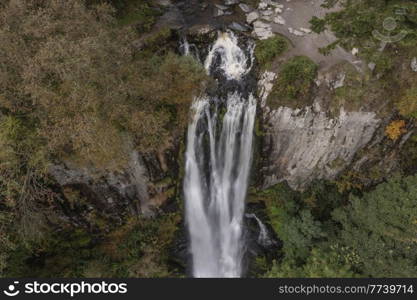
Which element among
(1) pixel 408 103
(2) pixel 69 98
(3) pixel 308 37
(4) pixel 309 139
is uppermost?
(3) pixel 308 37

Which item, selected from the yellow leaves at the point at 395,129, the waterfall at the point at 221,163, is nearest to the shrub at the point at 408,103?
the yellow leaves at the point at 395,129

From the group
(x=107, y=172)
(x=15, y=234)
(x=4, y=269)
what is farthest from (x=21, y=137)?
(x=4, y=269)

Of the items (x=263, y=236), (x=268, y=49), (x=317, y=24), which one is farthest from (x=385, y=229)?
(x=317, y=24)

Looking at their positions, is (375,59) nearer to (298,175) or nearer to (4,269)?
(298,175)

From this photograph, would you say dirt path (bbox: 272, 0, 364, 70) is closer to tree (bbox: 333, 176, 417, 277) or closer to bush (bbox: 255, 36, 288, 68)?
bush (bbox: 255, 36, 288, 68)

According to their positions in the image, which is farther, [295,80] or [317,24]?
[317,24]

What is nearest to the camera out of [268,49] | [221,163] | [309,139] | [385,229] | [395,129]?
[385,229]

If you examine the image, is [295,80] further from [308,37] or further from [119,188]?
[119,188]

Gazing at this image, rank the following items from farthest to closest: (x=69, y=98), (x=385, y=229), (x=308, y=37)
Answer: (x=308, y=37), (x=385, y=229), (x=69, y=98)
